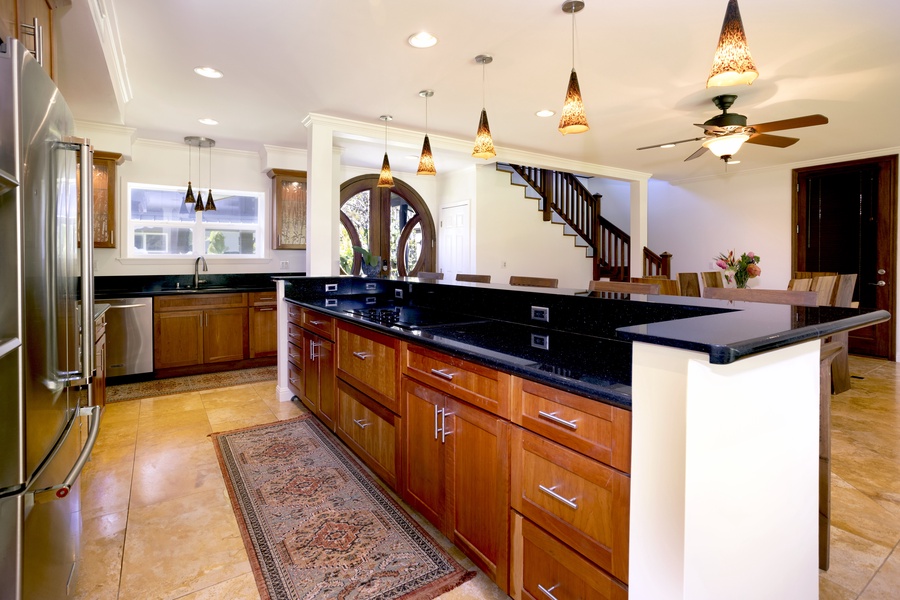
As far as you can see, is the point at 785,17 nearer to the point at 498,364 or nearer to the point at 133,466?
the point at 498,364

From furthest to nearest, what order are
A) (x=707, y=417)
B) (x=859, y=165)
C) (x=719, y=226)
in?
(x=719, y=226), (x=859, y=165), (x=707, y=417)

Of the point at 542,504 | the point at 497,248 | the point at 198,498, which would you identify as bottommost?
the point at 198,498

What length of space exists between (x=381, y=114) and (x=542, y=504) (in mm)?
3779

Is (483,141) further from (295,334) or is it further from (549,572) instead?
(549,572)

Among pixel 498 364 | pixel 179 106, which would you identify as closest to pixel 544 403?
pixel 498 364

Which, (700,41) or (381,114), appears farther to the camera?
(381,114)

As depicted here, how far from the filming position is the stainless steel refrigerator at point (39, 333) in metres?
1.01

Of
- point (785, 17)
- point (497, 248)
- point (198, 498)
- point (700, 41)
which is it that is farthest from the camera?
point (497, 248)

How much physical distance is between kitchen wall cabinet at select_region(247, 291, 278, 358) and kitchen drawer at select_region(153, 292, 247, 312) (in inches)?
4.9

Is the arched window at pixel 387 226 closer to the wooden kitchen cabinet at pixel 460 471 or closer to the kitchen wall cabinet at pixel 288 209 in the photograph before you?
the kitchen wall cabinet at pixel 288 209

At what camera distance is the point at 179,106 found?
13.2ft

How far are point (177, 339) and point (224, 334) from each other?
17.3 inches

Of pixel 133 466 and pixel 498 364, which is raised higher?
pixel 498 364

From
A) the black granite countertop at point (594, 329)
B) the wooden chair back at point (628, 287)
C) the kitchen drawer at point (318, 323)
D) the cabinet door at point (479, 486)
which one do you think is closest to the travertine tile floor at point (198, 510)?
the cabinet door at point (479, 486)
